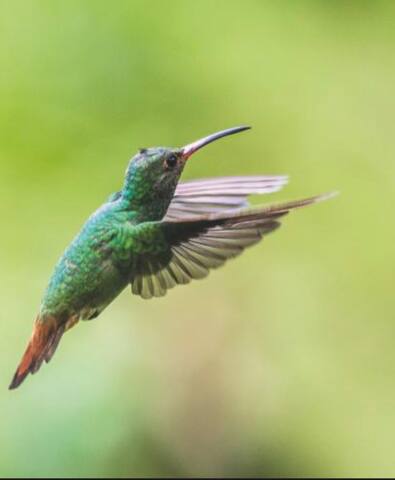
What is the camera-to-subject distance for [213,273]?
10.2ft

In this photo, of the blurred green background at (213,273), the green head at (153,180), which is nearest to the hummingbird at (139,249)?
the green head at (153,180)

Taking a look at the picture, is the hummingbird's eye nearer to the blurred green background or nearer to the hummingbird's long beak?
the hummingbird's long beak

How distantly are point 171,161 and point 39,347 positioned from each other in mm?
213

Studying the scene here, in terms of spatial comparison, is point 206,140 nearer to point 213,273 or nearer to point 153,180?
point 153,180

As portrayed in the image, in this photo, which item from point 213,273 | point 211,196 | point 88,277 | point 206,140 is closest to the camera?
point 206,140

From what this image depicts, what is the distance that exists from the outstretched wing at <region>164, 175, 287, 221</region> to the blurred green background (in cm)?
156

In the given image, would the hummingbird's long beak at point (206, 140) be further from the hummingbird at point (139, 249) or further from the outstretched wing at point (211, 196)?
the outstretched wing at point (211, 196)

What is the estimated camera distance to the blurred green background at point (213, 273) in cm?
285

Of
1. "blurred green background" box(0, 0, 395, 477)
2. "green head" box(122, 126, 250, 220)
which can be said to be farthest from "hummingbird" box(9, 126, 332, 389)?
"blurred green background" box(0, 0, 395, 477)

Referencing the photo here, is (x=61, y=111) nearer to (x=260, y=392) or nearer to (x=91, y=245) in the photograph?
(x=260, y=392)

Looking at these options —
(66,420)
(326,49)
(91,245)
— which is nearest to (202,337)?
(66,420)

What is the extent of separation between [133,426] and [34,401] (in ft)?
0.92

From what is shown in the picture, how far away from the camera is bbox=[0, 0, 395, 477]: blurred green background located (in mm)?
2846

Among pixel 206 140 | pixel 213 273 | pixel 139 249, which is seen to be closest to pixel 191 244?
pixel 139 249
